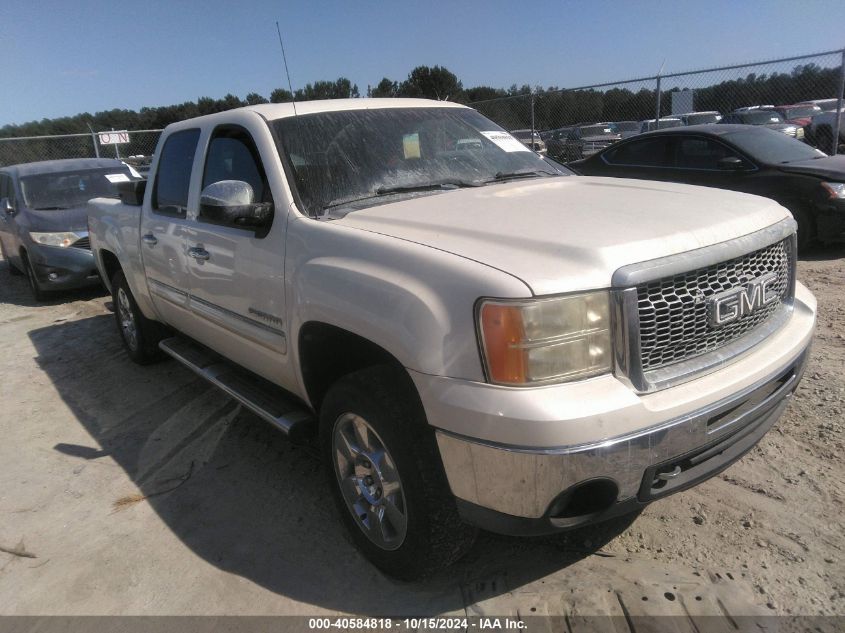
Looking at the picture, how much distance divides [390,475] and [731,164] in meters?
6.88

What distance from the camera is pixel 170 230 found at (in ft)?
13.2

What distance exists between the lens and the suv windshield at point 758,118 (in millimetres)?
16297

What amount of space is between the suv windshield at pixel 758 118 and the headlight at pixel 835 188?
10.4m

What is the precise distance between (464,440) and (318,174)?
1610mm

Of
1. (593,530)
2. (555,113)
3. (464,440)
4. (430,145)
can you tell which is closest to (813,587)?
(593,530)

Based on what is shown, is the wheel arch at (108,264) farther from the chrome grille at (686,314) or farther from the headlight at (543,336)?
the chrome grille at (686,314)

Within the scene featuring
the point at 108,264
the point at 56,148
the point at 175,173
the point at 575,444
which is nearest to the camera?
the point at 575,444

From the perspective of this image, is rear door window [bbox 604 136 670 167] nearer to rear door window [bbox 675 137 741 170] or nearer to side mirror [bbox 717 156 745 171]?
rear door window [bbox 675 137 741 170]

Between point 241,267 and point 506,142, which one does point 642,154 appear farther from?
point 241,267

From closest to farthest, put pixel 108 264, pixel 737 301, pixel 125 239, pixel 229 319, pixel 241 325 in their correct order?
1. pixel 737 301
2. pixel 241 325
3. pixel 229 319
4. pixel 125 239
5. pixel 108 264

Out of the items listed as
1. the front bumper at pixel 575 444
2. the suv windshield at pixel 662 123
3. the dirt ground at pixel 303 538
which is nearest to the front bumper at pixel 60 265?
the dirt ground at pixel 303 538

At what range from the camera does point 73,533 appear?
3211 millimetres

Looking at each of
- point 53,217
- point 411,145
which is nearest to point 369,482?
point 411,145

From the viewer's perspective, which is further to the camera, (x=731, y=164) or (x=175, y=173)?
(x=731, y=164)
